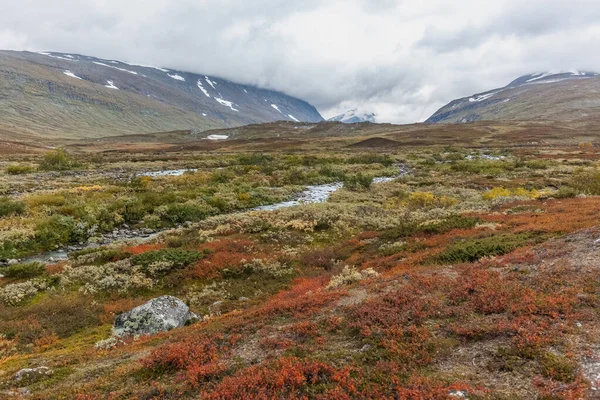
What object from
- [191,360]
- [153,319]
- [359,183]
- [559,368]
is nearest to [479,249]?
[559,368]

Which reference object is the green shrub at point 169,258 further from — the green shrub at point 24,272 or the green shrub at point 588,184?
the green shrub at point 588,184

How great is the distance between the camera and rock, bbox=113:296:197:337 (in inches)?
516

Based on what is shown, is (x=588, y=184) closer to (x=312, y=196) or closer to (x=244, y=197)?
(x=312, y=196)

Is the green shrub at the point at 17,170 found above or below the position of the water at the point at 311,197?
above

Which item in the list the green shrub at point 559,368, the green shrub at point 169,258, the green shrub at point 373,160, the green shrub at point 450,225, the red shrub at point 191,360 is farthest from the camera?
the green shrub at point 373,160

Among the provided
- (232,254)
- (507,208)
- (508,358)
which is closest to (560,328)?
(508,358)

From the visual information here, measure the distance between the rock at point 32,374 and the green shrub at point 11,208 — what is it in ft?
88.9

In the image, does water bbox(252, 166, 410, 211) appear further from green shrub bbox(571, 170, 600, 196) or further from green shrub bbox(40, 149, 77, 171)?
green shrub bbox(40, 149, 77, 171)

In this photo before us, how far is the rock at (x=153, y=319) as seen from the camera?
13.1m

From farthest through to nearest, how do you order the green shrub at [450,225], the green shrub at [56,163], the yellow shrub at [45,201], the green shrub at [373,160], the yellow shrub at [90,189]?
the green shrub at [373,160] → the green shrub at [56,163] → the yellow shrub at [90,189] → the yellow shrub at [45,201] → the green shrub at [450,225]

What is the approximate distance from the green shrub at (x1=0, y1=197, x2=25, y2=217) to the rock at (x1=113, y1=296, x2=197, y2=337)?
24.4 meters

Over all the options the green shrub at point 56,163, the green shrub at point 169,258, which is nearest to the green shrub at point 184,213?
the green shrub at point 169,258

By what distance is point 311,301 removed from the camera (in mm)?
12500

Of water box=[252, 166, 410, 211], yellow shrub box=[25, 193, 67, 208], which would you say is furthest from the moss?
yellow shrub box=[25, 193, 67, 208]
